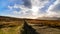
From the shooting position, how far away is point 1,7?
255 centimetres

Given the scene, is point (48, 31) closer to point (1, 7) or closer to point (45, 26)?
point (45, 26)

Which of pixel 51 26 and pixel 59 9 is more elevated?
pixel 59 9

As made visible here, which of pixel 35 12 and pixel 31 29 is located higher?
pixel 35 12

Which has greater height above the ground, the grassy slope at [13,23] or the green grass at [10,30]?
the grassy slope at [13,23]

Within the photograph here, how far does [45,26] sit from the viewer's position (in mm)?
2518

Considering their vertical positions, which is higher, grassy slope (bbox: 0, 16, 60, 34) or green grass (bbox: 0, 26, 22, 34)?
grassy slope (bbox: 0, 16, 60, 34)

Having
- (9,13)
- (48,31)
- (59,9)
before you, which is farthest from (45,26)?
(9,13)

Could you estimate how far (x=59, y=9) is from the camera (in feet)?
8.41

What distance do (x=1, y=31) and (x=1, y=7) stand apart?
291mm

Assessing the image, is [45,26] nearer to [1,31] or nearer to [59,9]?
[59,9]

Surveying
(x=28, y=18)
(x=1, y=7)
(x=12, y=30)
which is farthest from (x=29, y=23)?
(x=1, y=7)

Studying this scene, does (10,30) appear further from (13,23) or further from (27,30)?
(27,30)

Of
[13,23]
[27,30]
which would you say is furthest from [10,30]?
[27,30]

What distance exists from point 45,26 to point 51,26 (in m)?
0.07
